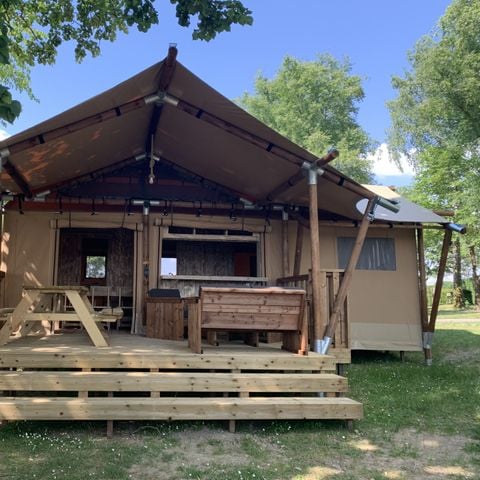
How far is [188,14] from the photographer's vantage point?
Result: 3945 millimetres

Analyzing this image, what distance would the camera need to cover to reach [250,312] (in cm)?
484

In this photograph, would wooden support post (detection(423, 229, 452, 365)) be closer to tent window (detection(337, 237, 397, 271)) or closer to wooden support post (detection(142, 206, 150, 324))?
tent window (detection(337, 237, 397, 271))

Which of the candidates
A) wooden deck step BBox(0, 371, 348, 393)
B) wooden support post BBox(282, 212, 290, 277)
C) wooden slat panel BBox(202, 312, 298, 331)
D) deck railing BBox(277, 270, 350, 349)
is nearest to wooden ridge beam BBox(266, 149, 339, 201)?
wooden support post BBox(282, 212, 290, 277)

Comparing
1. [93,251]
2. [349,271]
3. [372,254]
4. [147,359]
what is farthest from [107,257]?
[349,271]

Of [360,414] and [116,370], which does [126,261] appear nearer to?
[116,370]

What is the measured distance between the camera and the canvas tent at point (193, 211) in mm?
6375

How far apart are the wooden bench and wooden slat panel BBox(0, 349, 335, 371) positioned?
0.71ft

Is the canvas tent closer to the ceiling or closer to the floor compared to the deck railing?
closer to the ceiling

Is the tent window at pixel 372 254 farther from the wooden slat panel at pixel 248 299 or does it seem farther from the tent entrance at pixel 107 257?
the tent entrance at pixel 107 257

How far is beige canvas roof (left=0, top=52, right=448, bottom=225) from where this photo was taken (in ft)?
15.5

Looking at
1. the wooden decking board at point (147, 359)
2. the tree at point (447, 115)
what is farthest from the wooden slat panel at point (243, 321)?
the tree at point (447, 115)

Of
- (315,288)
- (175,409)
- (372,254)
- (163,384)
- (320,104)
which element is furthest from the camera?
(320,104)

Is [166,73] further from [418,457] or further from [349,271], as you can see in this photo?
[418,457]

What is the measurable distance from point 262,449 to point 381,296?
508cm
